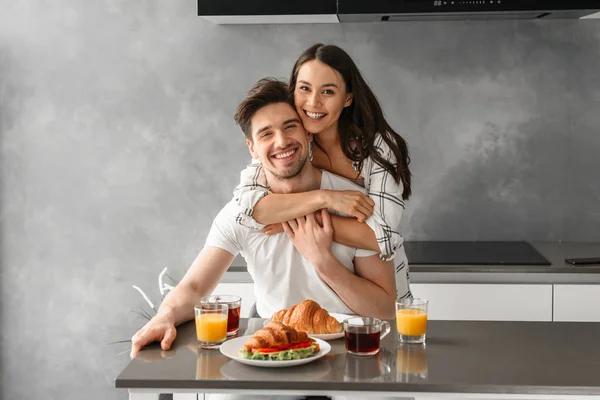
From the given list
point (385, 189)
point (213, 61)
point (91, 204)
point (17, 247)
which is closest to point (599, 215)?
point (385, 189)

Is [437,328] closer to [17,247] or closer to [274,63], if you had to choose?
[274,63]

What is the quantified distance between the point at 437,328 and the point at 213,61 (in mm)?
1928

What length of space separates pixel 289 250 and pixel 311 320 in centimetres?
62

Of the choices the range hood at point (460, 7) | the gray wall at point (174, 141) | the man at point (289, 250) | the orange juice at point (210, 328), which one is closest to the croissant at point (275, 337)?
the orange juice at point (210, 328)

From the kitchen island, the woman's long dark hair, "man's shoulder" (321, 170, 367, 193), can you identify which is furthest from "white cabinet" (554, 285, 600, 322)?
"man's shoulder" (321, 170, 367, 193)

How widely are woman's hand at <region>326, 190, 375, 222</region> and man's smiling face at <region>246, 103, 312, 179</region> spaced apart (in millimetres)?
141

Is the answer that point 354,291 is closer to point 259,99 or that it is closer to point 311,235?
point 311,235

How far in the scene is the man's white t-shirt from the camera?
2.44 meters

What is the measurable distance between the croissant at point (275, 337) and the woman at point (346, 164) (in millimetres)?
694

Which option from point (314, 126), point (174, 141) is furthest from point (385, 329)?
point (174, 141)

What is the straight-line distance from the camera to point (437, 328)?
1.96 metres

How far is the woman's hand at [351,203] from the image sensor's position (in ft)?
7.71

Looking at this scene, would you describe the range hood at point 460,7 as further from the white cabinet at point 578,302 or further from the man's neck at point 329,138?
the white cabinet at point 578,302

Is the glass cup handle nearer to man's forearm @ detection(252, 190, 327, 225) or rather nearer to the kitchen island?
man's forearm @ detection(252, 190, 327, 225)
